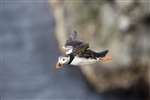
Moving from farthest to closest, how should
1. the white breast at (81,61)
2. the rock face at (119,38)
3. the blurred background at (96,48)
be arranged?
the rock face at (119,38) → the blurred background at (96,48) → the white breast at (81,61)

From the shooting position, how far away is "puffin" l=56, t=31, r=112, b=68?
0.75 m

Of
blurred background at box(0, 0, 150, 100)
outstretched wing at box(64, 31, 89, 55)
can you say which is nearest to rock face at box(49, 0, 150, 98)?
blurred background at box(0, 0, 150, 100)

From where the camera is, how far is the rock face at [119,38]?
5219 millimetres

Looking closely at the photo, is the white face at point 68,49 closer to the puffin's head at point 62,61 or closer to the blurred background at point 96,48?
the puffin's head at point 62,61

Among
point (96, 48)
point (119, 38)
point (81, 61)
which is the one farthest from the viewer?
point (119, 38)

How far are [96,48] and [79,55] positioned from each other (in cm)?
413

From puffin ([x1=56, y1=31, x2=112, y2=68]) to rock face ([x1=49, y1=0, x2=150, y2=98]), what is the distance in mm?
4029

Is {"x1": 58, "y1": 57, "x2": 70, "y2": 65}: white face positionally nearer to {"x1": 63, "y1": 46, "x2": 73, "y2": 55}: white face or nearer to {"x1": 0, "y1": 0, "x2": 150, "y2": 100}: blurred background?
{"x1": 63, "y1": 46, "x2": 73, "y2": 55}: white face

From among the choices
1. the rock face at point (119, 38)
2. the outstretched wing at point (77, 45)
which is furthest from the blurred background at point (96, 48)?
A: the outstretched wing at point (77, 45)

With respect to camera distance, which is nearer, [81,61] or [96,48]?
[81,61]

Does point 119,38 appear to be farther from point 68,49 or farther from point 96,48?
point 68,49

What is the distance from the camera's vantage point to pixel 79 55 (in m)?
0.76

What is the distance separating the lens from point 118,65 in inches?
233

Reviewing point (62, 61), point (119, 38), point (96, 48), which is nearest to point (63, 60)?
point (62, 61)
